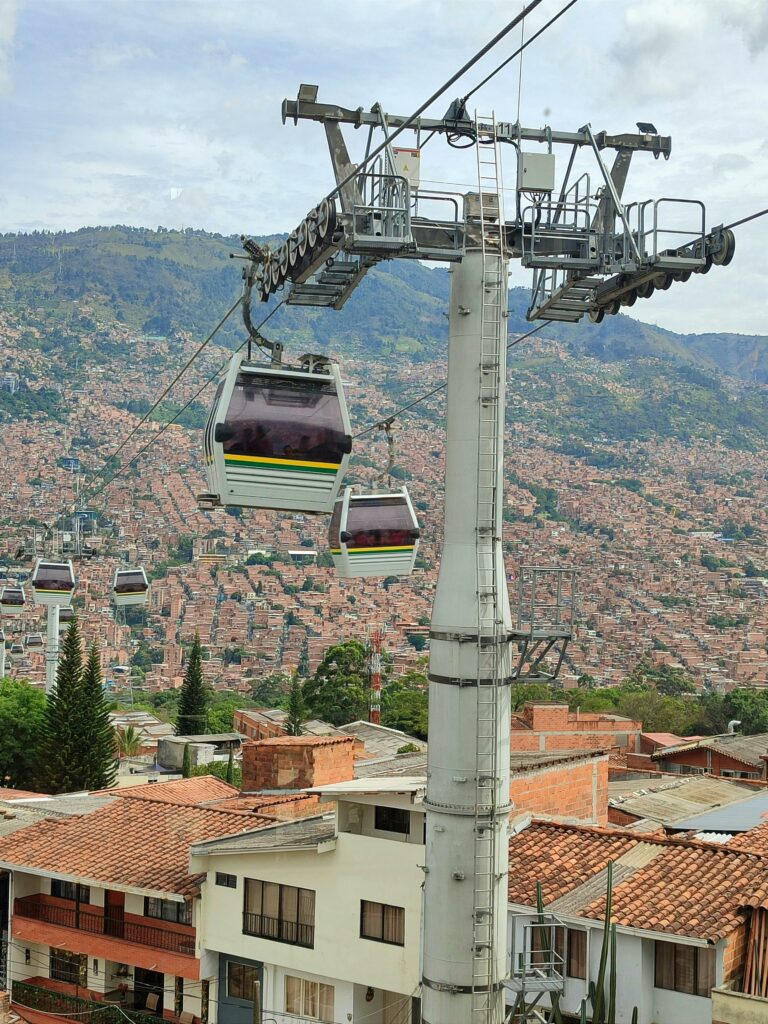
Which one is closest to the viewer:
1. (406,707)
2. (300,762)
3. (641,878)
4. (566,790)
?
(641,878)

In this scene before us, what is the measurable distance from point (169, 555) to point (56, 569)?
4851 inches

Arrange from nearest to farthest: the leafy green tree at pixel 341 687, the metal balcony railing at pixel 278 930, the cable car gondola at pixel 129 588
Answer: the metal balcony railing at pixel 278 930
the cable car gondola at pixel 129 588
the leafy green tree at pixel 341 687

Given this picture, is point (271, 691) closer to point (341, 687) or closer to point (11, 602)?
point (341, 687)

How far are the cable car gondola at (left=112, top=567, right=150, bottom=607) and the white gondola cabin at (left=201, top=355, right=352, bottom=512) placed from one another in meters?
20.5

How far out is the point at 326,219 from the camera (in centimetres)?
748

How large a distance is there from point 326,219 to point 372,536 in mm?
3320

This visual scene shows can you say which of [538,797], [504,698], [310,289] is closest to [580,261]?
[310,289]

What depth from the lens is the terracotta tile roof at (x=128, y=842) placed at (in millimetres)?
16344

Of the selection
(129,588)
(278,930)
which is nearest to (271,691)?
(129,588)

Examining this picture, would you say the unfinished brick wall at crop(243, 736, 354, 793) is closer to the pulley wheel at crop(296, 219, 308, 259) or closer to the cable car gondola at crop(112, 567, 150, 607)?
the cable car gondola at crop(112, 567, 150, 607)

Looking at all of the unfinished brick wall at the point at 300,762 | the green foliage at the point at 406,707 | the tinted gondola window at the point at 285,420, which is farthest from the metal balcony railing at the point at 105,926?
the green foliage at the point at 406,707

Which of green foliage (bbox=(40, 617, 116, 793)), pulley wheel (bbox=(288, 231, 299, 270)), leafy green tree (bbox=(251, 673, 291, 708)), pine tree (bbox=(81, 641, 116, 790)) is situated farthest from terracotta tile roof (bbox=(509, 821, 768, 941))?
leafy green tree (bbox=(251, 673, 291, 708))

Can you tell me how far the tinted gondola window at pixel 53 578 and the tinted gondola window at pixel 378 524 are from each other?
20848mm

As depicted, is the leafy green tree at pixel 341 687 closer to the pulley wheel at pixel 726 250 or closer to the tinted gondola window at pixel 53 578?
the tinted gondola window at pixel 53 578
